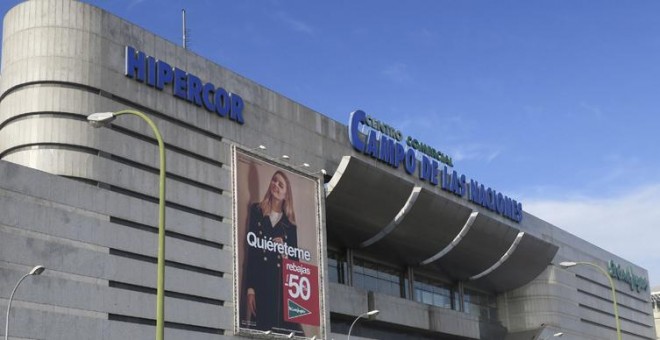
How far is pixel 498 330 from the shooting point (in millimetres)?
78875

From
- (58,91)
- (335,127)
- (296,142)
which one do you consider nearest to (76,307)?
(58,91)

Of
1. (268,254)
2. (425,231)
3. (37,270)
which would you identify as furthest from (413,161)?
(37,270)

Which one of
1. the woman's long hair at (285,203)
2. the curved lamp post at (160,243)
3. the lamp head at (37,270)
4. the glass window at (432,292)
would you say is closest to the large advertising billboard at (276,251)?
the woman's long hair at (285,203)

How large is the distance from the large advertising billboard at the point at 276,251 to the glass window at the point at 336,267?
8.93 meters

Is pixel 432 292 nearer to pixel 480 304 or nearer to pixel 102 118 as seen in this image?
pixel 480 304

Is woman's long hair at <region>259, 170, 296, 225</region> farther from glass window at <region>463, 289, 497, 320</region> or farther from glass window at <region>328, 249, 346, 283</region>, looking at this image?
glass window at <region>463, 289, 497, 320</region>

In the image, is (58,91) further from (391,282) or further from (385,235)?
(391,282)

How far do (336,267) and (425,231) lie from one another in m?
6.98

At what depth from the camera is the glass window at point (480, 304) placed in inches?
3098

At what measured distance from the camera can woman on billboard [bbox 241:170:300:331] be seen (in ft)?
160

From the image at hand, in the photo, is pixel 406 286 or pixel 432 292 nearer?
pixel 406 286

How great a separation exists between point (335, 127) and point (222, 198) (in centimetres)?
1307

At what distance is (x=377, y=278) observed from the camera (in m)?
67.9

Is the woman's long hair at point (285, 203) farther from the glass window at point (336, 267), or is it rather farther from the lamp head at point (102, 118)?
the lamp head at point (102, 118)
